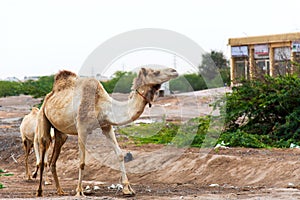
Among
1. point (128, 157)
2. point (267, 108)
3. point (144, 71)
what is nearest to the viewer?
point (144, 71)

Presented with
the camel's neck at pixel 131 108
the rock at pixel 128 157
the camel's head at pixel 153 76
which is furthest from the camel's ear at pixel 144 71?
the rock at pixel 128 157

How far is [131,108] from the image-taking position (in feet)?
36.0

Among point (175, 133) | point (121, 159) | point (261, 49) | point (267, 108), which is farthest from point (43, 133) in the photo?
point (261, 49)

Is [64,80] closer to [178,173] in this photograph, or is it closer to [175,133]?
[178,173]

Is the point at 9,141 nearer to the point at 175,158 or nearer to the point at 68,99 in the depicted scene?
the point at 175,158

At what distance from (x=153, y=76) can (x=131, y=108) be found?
739 millimetres

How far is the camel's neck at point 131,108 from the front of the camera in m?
10.8

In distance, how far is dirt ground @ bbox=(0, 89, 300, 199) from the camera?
37.2 ft

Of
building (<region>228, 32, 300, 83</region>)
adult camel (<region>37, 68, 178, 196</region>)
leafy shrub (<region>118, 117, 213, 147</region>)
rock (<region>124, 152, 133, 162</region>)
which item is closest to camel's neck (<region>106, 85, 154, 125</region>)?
adult camel (<region>37, 68, 178, 196</region>)

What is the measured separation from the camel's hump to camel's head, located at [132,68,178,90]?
1917 millimetres

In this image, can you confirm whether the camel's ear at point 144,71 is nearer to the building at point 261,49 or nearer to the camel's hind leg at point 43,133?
the camel's hind leg at point 43,133

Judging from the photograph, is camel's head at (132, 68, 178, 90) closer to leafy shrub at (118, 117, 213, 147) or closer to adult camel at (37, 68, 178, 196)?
adult camel at (37, 68, 178, 196)

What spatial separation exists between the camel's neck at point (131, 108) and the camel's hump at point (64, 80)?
149 centimetres

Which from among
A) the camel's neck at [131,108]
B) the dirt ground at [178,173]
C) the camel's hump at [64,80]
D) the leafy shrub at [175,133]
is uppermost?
the camel's hump at [64,80]
